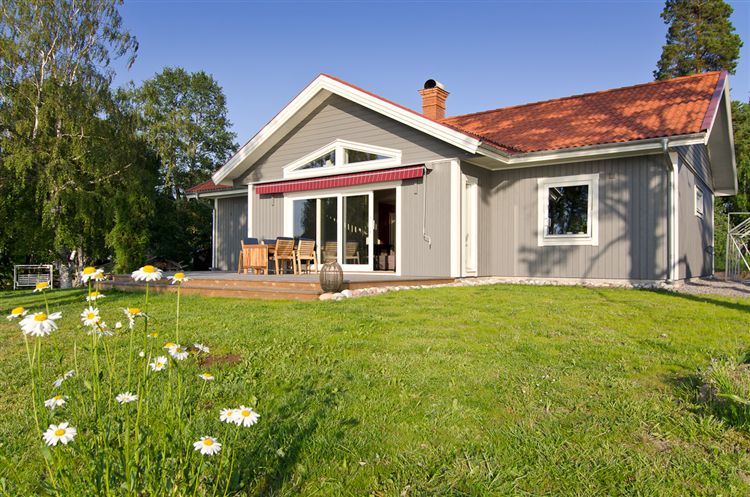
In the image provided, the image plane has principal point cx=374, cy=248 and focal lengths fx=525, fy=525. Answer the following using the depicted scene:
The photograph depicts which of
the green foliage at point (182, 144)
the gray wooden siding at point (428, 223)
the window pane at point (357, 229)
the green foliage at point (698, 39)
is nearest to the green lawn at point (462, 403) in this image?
the gray wooden siding at point (428, 223)

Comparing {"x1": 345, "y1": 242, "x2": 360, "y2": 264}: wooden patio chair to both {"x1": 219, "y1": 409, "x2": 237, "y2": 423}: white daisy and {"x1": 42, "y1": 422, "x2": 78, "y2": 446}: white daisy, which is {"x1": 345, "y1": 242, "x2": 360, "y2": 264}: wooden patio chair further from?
{"x1": 42, "y1": 422, "x2": 78, "y2": 446}: white daisy

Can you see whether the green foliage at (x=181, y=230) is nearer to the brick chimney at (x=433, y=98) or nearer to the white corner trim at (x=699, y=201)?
the brick chimney at (x=433, y=98)

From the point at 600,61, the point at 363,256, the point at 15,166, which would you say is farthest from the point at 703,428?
the point at 600,61

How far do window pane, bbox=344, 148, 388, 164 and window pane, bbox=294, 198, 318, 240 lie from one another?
130 cm

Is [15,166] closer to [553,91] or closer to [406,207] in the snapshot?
[406,207]

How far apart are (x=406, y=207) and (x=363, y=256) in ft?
5.00

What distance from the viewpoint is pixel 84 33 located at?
54.4 feet

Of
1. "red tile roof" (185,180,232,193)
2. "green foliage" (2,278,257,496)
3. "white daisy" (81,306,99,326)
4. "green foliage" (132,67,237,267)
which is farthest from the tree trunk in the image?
"white daisy" (81,306,99,326)

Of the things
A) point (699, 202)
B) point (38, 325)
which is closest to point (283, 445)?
point (38, 325)

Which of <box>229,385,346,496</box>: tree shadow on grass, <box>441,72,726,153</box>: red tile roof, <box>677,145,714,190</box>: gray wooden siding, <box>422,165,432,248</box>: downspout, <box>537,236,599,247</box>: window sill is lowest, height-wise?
<box>229,385,346,496</box>: tree shadow on grass

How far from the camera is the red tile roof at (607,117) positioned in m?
9.66

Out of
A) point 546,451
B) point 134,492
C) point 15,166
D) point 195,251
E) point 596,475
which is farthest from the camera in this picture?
point 195,251

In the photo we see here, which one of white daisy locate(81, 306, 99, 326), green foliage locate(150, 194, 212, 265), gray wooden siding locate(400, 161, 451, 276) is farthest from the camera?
green foliage locate(150, 194, 212, 265)

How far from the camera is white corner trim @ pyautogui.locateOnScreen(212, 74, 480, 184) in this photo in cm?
955
